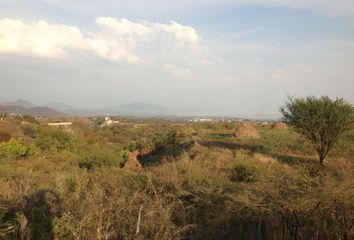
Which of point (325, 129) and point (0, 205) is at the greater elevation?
point (325, 129)

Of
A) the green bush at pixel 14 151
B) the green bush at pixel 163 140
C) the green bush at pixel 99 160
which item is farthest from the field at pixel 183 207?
the green bush at pixel 163 140

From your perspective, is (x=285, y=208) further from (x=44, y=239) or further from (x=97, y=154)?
(x=97, y=154)

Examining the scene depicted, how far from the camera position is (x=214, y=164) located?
21656mm

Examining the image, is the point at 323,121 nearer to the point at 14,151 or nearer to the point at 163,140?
the point at 163,140

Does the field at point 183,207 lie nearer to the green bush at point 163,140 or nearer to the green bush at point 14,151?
the green bush at point 14,151

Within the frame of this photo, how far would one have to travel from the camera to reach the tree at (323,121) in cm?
2406

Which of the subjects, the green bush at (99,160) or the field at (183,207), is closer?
the field at (183,207)

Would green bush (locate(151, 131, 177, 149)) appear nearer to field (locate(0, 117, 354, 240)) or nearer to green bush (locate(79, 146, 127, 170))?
green bush (locate(79, 146, 127, 170))

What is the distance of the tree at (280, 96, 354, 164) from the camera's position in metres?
24.1

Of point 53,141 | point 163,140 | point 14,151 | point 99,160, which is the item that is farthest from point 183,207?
point 53,141

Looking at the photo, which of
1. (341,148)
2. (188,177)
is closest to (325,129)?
(341,148)

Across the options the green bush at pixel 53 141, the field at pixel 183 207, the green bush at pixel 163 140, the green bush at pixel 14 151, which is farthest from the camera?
the green bush at pixel 53 141

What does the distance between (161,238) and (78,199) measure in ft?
10.0

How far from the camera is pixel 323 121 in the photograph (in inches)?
948
